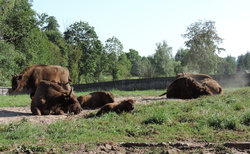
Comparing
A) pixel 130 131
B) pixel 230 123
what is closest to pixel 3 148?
pixel 130 131

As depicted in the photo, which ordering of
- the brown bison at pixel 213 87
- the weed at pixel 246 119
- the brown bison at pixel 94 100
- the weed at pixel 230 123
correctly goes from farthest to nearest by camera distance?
1. the brown bison at pixel 213 87
2. the brown bison at pixel 94 100
3. the weed at pixel 246 119
4. the weed at pixel 230 123

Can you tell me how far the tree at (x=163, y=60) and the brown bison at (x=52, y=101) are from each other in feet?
207

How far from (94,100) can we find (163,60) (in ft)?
205

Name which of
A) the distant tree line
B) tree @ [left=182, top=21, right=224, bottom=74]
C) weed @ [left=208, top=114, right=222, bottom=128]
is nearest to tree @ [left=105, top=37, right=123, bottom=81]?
the distant tree line

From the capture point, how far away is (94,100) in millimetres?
11492

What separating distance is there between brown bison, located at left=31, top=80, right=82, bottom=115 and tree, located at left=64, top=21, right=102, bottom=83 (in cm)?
4151

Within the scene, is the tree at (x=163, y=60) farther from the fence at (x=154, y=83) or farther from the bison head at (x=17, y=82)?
the bison head at (x=17, y=82)

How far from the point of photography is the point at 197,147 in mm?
5004

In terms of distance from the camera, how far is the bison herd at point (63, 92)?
30.5 feet

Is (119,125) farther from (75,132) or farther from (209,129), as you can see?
(209,129)

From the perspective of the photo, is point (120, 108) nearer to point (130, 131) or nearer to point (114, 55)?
point (130, 131)

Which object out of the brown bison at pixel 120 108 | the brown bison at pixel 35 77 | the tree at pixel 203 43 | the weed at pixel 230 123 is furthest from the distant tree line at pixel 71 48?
the weed at pixel 230 123

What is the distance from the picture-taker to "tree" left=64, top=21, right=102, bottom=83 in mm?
51531

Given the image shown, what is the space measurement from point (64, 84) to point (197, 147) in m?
7.73
